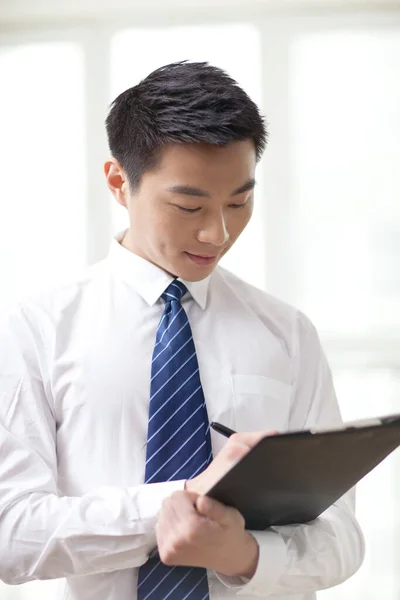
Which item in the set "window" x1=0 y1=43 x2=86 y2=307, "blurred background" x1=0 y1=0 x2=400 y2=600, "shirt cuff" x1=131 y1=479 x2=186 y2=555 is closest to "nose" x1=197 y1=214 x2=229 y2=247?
"shirt cuff" x1=131 y1=479 x2=186 y2=555

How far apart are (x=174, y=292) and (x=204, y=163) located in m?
0.27

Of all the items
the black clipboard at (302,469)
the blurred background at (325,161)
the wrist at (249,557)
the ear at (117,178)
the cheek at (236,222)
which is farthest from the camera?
the blurred background at (325,161)

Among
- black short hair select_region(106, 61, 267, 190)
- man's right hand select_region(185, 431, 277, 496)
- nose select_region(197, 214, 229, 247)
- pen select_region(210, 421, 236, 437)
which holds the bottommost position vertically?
man's right hand select_region(185, 431, 277, 496)

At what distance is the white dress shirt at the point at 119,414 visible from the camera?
4.78ft

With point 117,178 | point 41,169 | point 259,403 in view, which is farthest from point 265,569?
point 41,169

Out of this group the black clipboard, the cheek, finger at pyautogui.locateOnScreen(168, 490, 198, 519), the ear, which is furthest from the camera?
the ear

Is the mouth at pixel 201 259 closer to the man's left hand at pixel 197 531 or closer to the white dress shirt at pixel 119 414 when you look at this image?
the white dress shirt at pixel 119 414

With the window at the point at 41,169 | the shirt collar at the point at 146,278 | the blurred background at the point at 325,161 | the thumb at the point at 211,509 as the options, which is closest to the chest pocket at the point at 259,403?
the shirt collar at the point at 146,278

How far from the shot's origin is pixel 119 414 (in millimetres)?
1563

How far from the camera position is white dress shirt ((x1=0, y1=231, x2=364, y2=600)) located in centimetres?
146

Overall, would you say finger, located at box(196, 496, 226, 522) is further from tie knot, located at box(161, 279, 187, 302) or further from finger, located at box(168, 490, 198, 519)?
tie knot, located at box(161, 279, 187, 302)

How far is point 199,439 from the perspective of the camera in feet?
5.11

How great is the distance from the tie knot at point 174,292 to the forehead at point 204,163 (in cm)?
22

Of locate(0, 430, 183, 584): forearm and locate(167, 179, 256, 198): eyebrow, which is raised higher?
locate(167, 179, 256, 198): eyebrow
